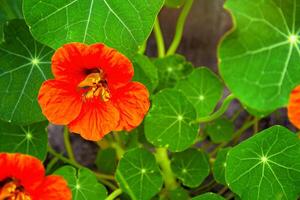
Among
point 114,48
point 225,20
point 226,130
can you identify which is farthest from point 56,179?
point 225,20

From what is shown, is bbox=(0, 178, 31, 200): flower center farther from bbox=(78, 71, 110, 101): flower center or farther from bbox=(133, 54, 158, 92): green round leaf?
bbox=(133, 54, 158, 92): green round leaf

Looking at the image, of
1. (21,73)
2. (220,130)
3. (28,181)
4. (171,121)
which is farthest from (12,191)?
(220,130)

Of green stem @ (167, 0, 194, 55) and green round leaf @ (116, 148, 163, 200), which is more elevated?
green stem @ (167, 0, 194, 55)

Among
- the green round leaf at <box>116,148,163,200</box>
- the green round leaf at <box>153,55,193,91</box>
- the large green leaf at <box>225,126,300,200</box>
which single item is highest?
the green round leaf at <box>153,55,193,91</box>

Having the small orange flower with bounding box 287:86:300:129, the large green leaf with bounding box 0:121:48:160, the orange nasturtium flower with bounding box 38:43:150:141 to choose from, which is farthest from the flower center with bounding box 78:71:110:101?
the small orange flower with bounding box 287:86:300:129

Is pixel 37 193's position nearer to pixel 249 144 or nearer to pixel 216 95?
pixel 249 144

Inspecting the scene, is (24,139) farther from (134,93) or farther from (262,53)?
(262,53)
